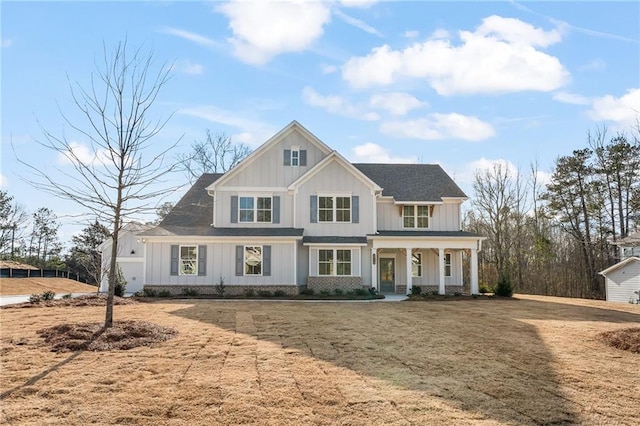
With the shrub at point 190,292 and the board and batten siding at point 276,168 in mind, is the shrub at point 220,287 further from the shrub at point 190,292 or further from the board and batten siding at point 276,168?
the board and batten siding at point 276,168

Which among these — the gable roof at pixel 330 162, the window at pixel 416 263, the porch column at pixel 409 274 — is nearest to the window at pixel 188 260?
the gable roof at pixel 330 162

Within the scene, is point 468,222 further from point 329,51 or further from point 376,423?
point 376,423

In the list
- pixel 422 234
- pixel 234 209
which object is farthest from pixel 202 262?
pixel 422 234

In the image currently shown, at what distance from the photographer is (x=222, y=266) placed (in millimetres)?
23188

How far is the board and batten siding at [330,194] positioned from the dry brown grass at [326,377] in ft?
38.3

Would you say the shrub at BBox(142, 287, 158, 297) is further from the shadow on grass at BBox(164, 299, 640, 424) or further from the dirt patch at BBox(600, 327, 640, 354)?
the dirt patch at BBox(600, 327, 640, 354)

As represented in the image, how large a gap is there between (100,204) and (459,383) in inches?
329

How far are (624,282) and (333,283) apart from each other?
15.2m

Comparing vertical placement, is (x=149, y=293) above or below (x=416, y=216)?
below

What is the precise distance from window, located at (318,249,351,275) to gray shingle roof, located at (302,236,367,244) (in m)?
0.56

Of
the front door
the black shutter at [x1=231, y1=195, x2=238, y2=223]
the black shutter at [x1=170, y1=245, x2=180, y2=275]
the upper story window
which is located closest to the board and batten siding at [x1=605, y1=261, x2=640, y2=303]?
the upper story window

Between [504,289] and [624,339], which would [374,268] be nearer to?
[504,289]

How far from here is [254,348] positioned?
923 centimetres

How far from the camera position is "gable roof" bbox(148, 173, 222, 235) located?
2558 centimetres
